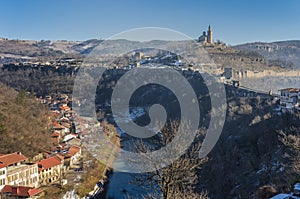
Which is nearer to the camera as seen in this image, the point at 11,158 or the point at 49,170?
the point at 11,158

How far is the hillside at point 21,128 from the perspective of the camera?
31.4 feet

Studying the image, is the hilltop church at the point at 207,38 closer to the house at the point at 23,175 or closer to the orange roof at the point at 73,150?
the orange roof at the point at 73,150

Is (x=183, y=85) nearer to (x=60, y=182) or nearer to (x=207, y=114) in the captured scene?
(x=207, y=114)

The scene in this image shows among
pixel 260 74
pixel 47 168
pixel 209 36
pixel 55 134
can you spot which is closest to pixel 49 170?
pixel 47 168

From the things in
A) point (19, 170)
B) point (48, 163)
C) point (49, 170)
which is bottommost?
point (49, 170)

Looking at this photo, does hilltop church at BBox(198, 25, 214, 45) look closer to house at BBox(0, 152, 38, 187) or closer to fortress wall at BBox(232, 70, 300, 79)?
fortress wall at BBox(232, 70, 300, 79)

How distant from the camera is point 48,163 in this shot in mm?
9477

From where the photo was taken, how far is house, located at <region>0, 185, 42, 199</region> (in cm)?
750

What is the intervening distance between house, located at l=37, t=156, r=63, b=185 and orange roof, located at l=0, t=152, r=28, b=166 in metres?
0.53

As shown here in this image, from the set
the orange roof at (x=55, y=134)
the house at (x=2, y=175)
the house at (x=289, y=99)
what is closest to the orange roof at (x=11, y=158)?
the house at (x=2, y=175)

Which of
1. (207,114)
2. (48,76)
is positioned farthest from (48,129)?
(48,76)

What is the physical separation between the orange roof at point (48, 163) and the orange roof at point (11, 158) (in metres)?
0.48

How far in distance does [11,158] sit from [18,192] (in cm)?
120

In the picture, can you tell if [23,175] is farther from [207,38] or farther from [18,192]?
[207,38]
